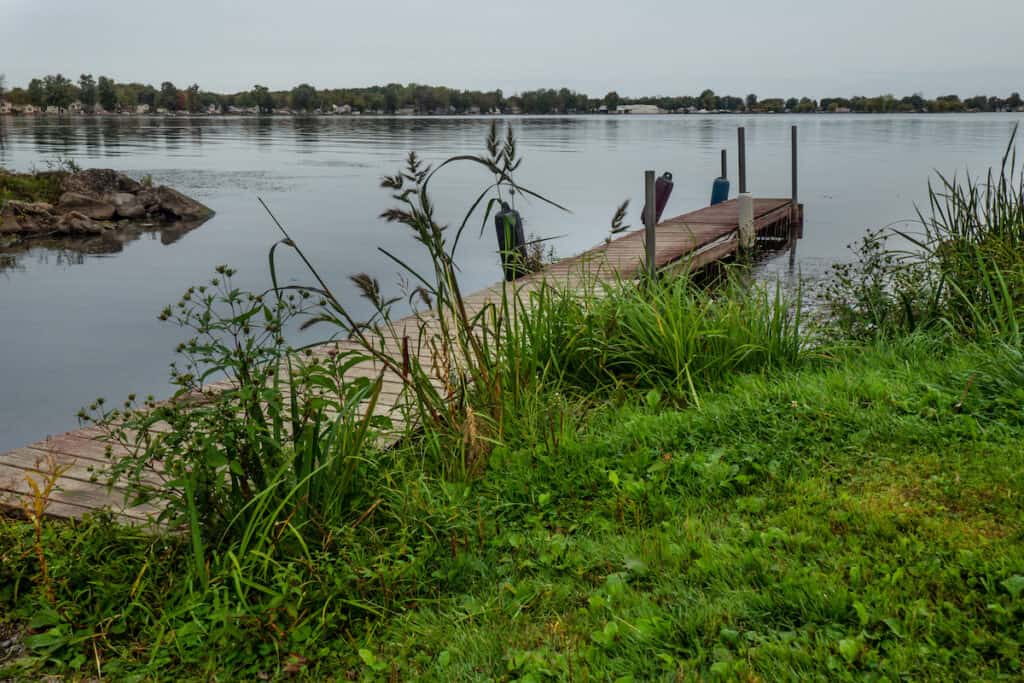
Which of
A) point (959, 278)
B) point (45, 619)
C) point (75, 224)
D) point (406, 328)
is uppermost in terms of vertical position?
point (75, 224)

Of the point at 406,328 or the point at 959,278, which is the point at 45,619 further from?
the point at 959,278

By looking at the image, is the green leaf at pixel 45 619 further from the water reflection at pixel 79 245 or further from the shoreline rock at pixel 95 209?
the shoreline rock at pixel 95 209

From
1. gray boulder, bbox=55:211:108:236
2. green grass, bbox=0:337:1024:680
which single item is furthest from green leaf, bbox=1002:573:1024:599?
gray boulder, bbox=55:211:108:236

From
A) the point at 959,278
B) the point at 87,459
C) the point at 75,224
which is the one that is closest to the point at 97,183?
the point at 75,224

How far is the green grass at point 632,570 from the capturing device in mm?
2844

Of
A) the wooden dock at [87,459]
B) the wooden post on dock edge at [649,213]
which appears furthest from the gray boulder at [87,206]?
the wooden post on dock edge at [649,213]

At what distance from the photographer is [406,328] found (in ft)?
24.6

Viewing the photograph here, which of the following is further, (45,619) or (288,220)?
(288,220)

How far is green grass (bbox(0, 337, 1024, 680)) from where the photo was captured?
284 centimetres

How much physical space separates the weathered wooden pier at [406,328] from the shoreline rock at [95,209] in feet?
42.7

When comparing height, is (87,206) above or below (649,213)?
above

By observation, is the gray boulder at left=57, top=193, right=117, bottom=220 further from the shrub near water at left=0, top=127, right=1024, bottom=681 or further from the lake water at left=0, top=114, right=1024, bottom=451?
the shrub near water at left=0, top=127, right=1024, bottom=681

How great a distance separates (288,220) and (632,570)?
23822 millimetres

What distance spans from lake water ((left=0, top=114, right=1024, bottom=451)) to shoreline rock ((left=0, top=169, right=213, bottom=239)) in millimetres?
997
